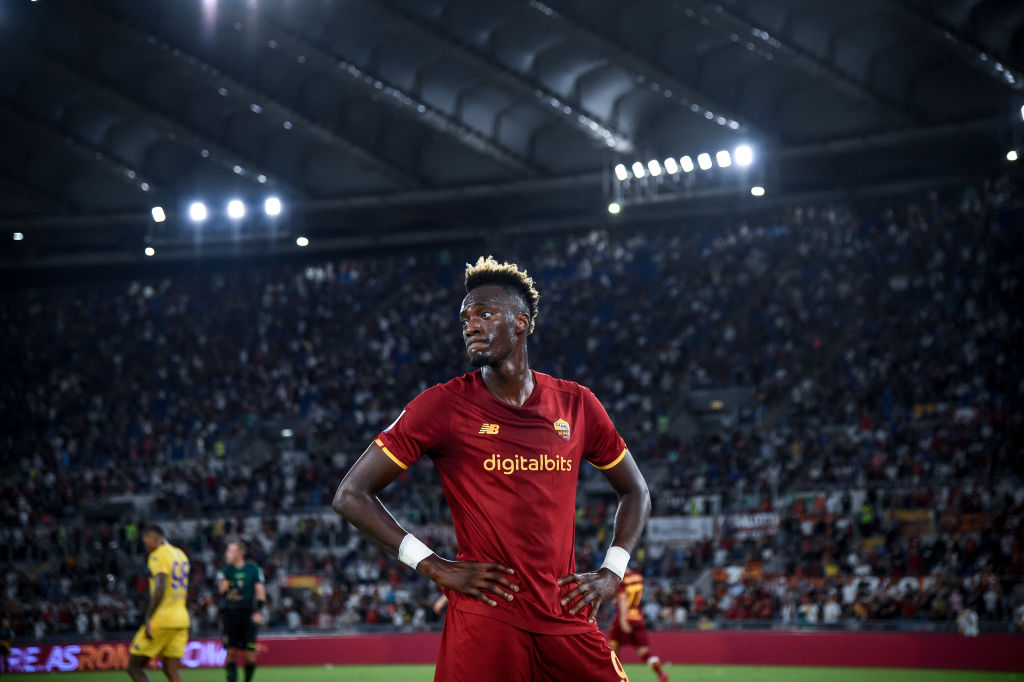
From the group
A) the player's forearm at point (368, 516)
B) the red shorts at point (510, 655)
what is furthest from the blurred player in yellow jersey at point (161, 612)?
the red shorts at point (510, 655)

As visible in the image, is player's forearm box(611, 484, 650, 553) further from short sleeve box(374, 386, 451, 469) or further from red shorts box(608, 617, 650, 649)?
red shorts box(608, 617, 650, 649)

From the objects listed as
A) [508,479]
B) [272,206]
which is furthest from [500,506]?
[272,206]

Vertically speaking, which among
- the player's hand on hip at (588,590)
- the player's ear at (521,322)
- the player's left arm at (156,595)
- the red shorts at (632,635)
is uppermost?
the player's ear at (521,322)

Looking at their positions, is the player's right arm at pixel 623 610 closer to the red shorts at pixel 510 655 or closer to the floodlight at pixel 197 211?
the red shorts at pixel 510 655

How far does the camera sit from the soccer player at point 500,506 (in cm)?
460

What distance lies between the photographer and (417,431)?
4820 mm

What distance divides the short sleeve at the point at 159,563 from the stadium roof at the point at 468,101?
18.3 metres

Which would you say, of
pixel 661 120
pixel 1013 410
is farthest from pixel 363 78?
pixel 1013 410

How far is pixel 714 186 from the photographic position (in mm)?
33531

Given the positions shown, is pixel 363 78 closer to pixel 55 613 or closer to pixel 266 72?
pixel 266 72

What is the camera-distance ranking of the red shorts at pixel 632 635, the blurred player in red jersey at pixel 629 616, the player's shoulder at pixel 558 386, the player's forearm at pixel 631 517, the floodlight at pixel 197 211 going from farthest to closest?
the floodlight at pixel 197 211, the red shorts at pixel 632 635, the blurred player in red jersey at pixel 629 616, the player's forearm at pixel 631 517, the player's shoulder at pixel 558 386

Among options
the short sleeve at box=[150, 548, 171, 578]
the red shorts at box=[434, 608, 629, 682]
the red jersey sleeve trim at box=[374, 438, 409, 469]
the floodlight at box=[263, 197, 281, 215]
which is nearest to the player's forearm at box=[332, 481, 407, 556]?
the red jersey sleeve trim at box=[374, 438, 409, 469]

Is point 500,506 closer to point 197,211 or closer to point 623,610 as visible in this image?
point 623,610

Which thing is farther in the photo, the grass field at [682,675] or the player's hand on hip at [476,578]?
the grass field at [682,675]
